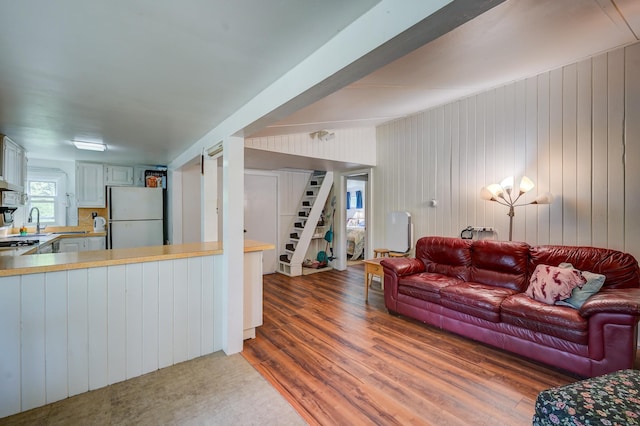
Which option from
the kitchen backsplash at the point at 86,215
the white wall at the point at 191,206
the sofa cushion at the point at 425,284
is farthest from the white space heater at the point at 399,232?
the kitchen backsplash at the point at 86,215

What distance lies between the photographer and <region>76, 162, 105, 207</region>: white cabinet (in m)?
4.73

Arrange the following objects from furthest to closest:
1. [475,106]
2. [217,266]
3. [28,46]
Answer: [475,106] < [217,266] < [28,46]

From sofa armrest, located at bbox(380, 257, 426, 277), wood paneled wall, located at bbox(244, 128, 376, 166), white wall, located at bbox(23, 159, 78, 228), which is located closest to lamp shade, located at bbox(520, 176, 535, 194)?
sofa armrest, located at bbox(380, 257, 426, 277)

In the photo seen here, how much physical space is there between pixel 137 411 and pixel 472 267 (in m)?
3.43

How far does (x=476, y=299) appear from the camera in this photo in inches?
105

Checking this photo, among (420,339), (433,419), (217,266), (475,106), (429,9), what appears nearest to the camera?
(429,9)

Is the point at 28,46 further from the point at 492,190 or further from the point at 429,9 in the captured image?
the point at 492,190

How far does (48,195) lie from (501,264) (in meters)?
6.91

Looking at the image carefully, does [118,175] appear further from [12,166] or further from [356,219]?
[356,219]

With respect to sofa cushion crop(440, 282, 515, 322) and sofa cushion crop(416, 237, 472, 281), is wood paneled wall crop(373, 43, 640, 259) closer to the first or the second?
sofa cushion crop(416, 237, 472, 281)

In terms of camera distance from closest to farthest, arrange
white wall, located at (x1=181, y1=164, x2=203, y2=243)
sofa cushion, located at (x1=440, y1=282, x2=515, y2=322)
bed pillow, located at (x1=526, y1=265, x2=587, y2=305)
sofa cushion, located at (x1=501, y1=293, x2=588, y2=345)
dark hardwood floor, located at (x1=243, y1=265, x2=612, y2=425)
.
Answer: dark hardwood floor, located at (x1=243, y1=265, x2=612, y2=425) → sofa cushion, located at (x1=501, y1=293, x2=588, y2=345) → bed pillow, located at (x1=526, y1=265, x2=587, y2=305) → sofa cushion, located at (x1=440, y1=282, x2=515, y2=322) → white wall, located at (x1=181, y1=164, x2=203, y2=243)

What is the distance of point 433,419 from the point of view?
1.73m

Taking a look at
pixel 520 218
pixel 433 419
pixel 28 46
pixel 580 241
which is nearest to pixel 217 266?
pixel 28 46

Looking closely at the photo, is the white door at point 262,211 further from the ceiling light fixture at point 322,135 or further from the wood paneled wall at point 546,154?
the wood paneled wall at point 546,154
